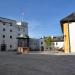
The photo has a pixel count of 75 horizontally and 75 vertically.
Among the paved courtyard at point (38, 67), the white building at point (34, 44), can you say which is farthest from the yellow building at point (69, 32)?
the white building at point (34, 44)

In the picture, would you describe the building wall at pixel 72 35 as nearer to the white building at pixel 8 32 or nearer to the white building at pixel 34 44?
the white building at pixel 34 44

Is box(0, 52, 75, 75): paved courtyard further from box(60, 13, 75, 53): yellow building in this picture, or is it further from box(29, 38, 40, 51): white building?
box(29, 38, 40, 51): white building

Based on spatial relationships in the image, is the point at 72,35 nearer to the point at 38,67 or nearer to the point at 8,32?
the point at 38,67

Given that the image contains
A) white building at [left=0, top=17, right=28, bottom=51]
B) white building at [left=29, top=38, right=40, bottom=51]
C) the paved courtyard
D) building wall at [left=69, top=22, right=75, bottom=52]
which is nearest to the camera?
the paved courtyard

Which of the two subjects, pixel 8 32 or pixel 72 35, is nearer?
pixel 72 35

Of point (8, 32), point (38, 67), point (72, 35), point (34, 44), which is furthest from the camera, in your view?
point (8, 32)

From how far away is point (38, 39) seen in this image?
3750 inches

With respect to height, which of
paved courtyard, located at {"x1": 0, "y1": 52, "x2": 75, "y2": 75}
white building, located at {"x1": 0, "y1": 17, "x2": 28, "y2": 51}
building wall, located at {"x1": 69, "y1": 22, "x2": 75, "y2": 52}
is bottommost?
paved courtyard, located at {"x1": 0, "y1": 52, "x2": 75, "y2": 75}

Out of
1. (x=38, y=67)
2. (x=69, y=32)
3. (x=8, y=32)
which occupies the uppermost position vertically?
(x=8, y=32)

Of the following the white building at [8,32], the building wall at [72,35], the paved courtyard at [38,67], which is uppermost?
the white building at [8,32]

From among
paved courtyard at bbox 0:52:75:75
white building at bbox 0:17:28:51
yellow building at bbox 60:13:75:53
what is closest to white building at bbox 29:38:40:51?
white building at bbox 0:17:28:51

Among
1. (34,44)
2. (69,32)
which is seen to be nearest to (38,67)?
(69,32)

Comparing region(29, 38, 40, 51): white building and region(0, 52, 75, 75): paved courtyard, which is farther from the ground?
region(29, 38, 40, 51): white building

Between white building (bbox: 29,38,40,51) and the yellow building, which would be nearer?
the yellow building
